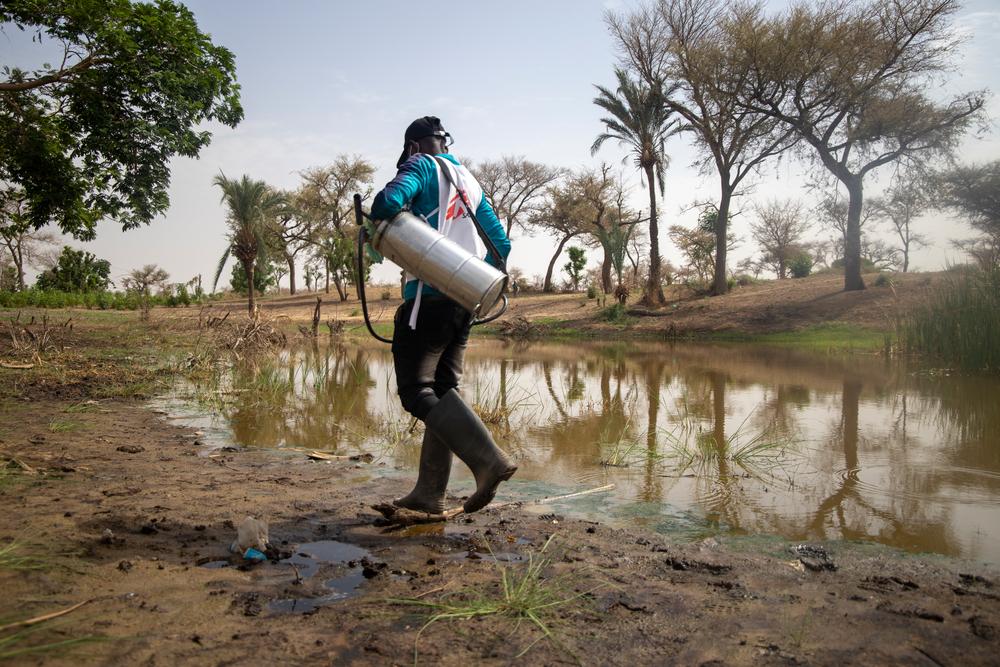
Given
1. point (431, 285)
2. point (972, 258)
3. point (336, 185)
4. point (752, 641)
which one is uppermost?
point (336, 185)

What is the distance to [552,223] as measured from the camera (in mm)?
40406

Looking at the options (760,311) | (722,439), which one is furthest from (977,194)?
(722,439)

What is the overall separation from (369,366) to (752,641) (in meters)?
9.55

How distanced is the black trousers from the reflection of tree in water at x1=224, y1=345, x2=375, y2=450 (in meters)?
1.89

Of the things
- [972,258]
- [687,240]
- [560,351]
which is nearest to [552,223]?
[687,240]

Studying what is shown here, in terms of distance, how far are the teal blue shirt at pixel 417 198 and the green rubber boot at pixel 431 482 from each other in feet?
2.38

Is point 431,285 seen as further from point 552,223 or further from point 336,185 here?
point 336,185

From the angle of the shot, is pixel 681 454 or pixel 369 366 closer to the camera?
pixel 681 454

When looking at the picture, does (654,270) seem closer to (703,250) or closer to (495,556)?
(703,250)

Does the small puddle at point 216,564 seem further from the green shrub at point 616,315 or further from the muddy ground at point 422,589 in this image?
the green shrub at point 616,315

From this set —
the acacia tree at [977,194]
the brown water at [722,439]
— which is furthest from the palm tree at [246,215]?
the acacia tree at [977,194]

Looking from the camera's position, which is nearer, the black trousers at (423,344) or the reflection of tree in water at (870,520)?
the reflection of tree in water at (870,520)

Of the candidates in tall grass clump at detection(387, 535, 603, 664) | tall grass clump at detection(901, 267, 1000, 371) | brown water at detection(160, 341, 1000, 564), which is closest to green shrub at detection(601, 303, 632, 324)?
tall grass clump at detection(901, 267, 1000, 371)

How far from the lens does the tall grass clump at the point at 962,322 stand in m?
8.80
